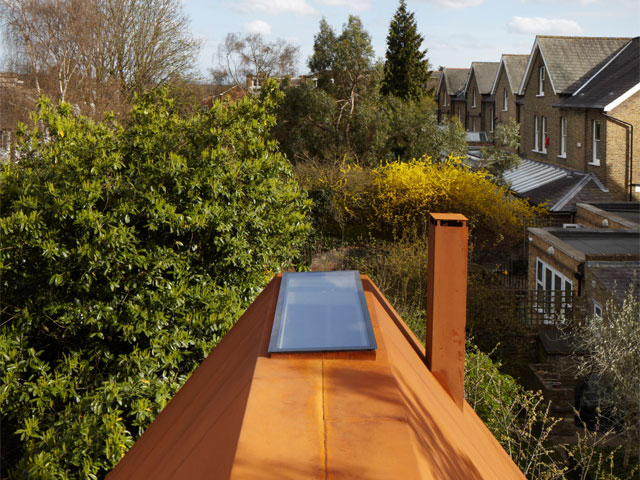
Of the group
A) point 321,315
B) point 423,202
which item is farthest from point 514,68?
point 321,315

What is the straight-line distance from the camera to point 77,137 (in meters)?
9.00

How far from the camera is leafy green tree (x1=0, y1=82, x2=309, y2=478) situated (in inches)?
297

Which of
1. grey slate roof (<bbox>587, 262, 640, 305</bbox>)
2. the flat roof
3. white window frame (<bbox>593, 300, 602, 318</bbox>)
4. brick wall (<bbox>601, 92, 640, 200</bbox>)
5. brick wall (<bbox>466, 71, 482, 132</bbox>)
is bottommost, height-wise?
white window frame (<bbox>593, 300, 602, 318</bbox>)

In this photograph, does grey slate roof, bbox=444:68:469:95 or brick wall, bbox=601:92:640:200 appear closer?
brick wall, bbox=601:92:640:200

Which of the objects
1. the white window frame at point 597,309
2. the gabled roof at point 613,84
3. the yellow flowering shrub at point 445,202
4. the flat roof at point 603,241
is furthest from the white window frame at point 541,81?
the white window frame at point 597,309

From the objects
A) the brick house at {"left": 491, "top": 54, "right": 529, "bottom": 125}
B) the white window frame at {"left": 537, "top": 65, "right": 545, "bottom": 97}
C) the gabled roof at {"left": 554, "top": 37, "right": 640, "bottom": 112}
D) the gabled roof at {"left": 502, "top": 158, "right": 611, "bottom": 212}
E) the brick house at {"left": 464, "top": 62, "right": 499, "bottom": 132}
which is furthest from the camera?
the brick house at {"left": 464, "top": 62, "right": 499, "bottom": 132}

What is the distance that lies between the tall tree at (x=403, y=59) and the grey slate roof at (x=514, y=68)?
712 cm

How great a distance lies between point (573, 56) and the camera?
33469mm

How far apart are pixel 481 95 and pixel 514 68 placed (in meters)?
11.2

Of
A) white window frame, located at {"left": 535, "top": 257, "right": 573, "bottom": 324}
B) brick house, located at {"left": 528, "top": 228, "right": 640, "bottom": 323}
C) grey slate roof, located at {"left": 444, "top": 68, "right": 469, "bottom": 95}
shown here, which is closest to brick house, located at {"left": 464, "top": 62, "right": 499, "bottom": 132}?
grey slate roof, located at {"left": 444, "top": 68, "right": 469, "bottom": 95}

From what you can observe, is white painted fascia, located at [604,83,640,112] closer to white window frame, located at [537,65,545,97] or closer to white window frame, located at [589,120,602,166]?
white window frame, located at [589,120,602,166]

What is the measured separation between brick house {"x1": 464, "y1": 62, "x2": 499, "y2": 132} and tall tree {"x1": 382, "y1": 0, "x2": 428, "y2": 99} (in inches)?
277

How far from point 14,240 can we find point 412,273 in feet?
44.3

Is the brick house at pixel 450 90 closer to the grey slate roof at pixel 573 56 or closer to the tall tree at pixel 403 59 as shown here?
the tall tree at pixel 403 59
